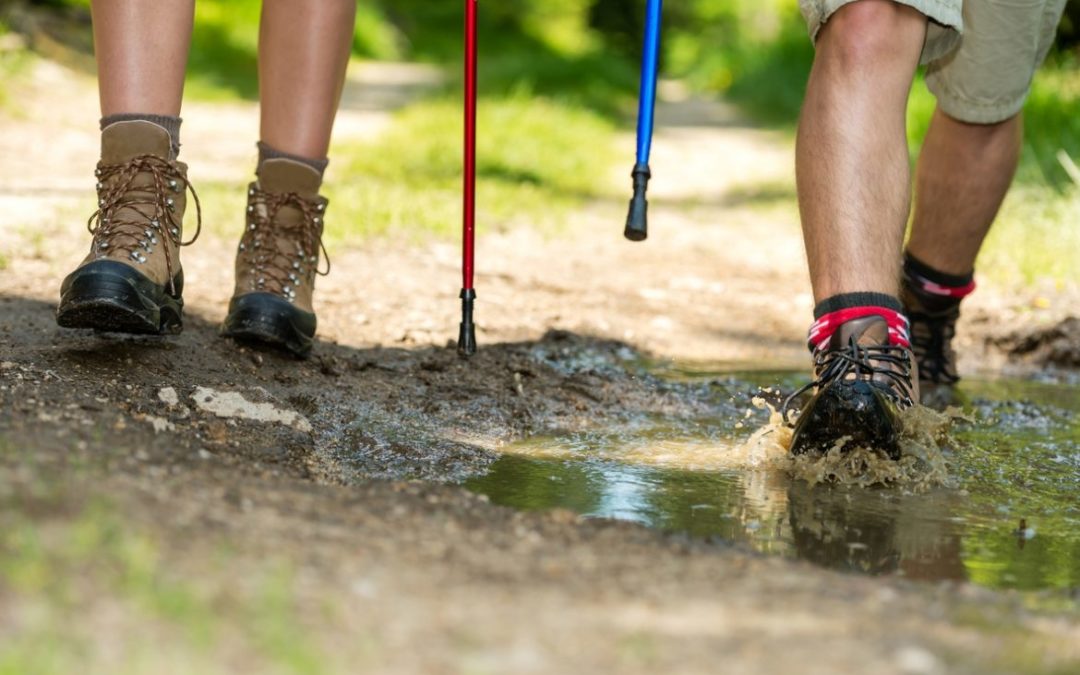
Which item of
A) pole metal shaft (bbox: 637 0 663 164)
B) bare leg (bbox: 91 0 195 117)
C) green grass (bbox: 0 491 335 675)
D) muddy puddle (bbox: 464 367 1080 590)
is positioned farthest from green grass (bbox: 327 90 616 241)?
green grass (bbox: 0 491 335 675)

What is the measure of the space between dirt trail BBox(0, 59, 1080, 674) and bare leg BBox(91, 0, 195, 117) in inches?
18.4

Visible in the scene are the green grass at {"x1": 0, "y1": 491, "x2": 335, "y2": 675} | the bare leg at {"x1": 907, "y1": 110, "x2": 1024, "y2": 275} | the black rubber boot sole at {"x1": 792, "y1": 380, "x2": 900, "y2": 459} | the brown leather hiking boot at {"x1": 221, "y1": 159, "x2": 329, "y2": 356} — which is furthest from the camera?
the bare leg at {"x1": 907, "y1": 110, "x2": 1024, "y2": 275}

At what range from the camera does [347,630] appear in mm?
1240

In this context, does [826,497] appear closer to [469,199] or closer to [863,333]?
[863,333]

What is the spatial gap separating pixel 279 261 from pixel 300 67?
392 mm

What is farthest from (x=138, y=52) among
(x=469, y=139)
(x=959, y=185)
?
(x=959, y=185)

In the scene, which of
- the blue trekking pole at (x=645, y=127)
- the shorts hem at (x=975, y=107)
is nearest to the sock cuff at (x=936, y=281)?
the shorts hem at (x=975, y=107)

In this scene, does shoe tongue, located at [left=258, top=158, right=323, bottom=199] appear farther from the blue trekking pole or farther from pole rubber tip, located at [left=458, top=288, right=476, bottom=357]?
the blue trekking pole

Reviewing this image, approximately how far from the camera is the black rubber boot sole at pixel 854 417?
6.96 feet

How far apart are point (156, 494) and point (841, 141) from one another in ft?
4.48

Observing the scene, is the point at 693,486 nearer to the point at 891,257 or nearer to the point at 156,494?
the point at 891,257

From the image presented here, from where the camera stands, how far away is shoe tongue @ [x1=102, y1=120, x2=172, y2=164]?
2.47m

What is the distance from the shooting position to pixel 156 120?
8.20 ft

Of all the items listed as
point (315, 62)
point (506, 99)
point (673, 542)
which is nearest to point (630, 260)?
point (315, 62)
